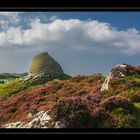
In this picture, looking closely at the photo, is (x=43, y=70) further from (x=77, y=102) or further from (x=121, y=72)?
(x=77, y=102)

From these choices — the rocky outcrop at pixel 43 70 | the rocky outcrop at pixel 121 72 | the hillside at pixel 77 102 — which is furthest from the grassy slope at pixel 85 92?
the rocky outcrop at pixel 43 70

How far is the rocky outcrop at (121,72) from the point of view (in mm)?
11969

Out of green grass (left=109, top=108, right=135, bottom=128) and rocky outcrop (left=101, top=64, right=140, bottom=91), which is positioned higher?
rocky outcrop (left=101, top=64, right=140, bottom=91)

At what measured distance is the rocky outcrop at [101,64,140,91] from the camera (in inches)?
471

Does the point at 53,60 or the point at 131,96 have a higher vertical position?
the point at 53,60

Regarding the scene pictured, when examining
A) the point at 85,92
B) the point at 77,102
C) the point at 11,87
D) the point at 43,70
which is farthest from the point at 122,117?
the point at 43,70

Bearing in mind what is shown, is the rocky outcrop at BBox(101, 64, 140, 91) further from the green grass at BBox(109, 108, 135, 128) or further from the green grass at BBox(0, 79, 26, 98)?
the green grass at BBox(0, 79, 26, 98)

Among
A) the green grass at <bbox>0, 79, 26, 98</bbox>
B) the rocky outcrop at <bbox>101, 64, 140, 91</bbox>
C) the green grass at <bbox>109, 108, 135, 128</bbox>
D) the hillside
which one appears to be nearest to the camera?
the hillside

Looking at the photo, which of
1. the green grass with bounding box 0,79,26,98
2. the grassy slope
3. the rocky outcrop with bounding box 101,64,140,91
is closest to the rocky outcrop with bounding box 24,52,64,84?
the green grass with bounding box 0,79,26,98

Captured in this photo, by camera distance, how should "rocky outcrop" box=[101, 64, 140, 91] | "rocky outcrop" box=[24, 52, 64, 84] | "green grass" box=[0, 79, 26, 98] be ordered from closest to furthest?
"rocky outcrop" box=[101, 64, 140, 91] < "green grass" box=[0, 79, 26, 98] < "rocky outcrop" box=[24, 52, 64, 84]
